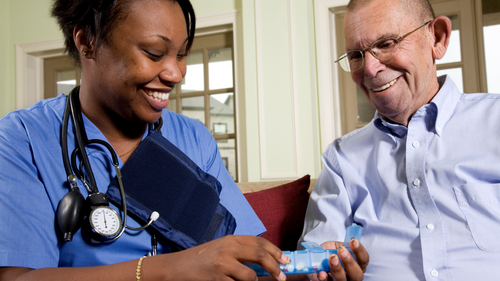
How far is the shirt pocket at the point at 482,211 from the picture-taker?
113cm

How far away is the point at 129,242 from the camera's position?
101 centimetres

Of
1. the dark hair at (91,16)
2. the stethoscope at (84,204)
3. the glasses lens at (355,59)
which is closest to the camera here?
the stethoscope at (84,204)

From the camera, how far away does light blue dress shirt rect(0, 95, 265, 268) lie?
0.87 meters

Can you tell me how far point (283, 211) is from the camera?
5.46ft

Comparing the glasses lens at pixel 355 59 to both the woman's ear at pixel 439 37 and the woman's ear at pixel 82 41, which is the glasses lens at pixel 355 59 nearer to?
the woman's ear at pixel 439 37

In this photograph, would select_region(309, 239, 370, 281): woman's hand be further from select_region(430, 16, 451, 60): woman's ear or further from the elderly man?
select_region(430, 16, 451, 60): woman's ear

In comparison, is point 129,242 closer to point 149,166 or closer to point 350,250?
point 149,166

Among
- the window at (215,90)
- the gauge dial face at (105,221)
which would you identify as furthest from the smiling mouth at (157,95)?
the window at (215,90)

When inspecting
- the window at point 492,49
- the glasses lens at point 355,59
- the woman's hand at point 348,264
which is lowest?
the woman's hand at point 348,264

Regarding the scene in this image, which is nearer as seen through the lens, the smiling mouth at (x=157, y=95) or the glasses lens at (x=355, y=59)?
the smiling mouth at (x=157, y=95)

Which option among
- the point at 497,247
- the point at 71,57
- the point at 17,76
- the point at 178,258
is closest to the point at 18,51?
the point at 17,76

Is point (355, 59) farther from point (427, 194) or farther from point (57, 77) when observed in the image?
point (57, 77)

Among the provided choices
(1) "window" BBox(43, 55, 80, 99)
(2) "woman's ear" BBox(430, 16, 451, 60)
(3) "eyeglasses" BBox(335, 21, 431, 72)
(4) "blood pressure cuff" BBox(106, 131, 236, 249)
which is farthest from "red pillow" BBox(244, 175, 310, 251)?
(1) "window" BBox(43, 55, 80, 99)

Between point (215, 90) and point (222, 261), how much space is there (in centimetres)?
328
